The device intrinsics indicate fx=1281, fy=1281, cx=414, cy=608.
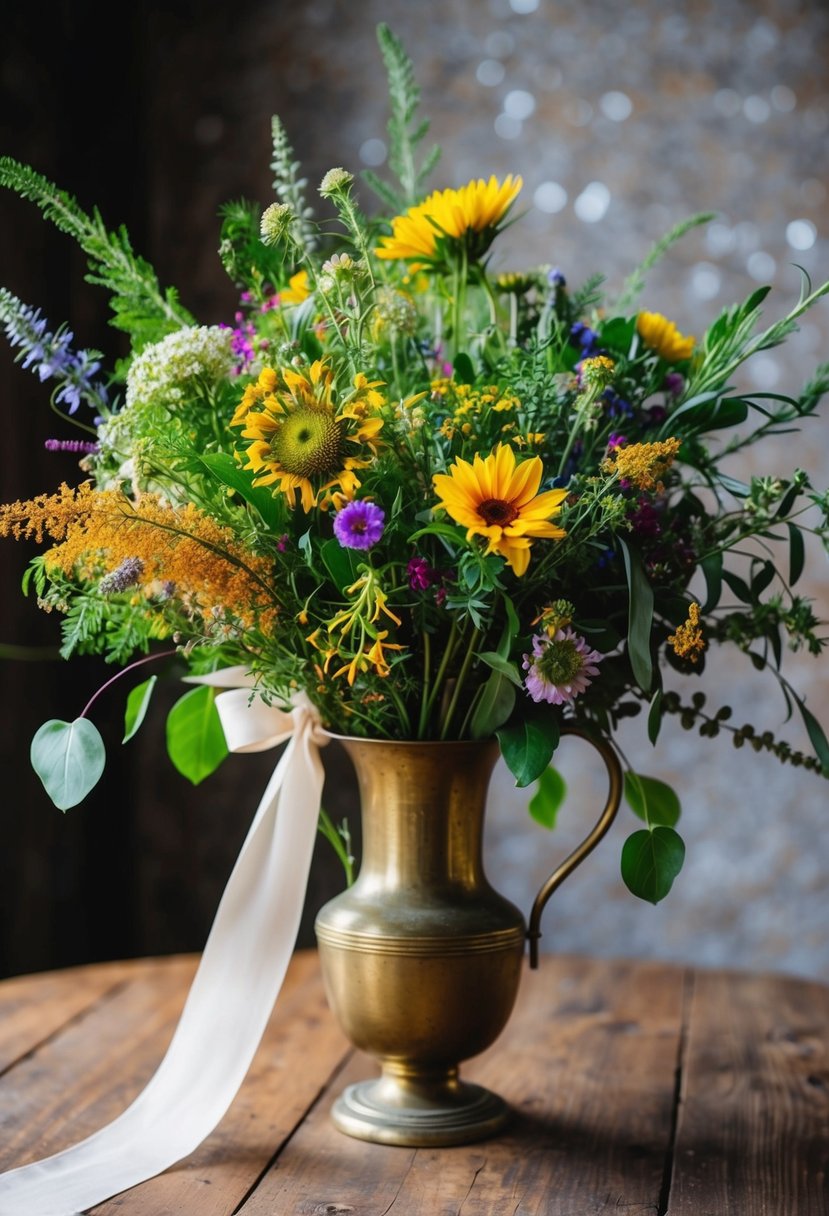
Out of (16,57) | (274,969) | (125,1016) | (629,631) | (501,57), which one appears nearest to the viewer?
(629,631)

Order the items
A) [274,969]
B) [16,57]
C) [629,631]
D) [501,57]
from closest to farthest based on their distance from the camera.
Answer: [629,631], [274,969], [16,57], [501,57]

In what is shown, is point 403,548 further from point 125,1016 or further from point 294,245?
point 125,1016

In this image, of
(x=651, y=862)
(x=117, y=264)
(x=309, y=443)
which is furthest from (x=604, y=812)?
(x=117, y=264)

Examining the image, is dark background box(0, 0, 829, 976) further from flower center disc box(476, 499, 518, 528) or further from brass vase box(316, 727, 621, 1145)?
flower center disc box(476, 499, 518, 528)

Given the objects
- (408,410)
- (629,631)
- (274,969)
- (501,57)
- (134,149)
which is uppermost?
(501,57)

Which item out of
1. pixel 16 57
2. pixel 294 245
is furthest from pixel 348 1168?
pixel 16 57

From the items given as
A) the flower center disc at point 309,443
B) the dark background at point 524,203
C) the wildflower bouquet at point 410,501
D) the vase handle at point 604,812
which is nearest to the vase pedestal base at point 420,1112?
the vase handle at point 604,812

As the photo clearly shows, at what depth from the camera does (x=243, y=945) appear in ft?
3.28

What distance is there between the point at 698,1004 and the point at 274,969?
0.54m

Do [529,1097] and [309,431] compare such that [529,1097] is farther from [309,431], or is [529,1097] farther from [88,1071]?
[309,431]

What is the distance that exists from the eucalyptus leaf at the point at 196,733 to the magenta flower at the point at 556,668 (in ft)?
1.23

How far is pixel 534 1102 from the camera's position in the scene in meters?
1.05

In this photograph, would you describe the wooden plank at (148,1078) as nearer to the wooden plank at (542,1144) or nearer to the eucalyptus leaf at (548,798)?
the wooden plank at (542,1144)

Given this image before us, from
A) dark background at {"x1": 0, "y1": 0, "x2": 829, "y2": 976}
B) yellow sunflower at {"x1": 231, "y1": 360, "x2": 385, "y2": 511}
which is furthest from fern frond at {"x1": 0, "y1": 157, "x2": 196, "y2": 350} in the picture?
dark background at {"x1": 0, "y1": 0, "x2": 829, "y2": 976}
